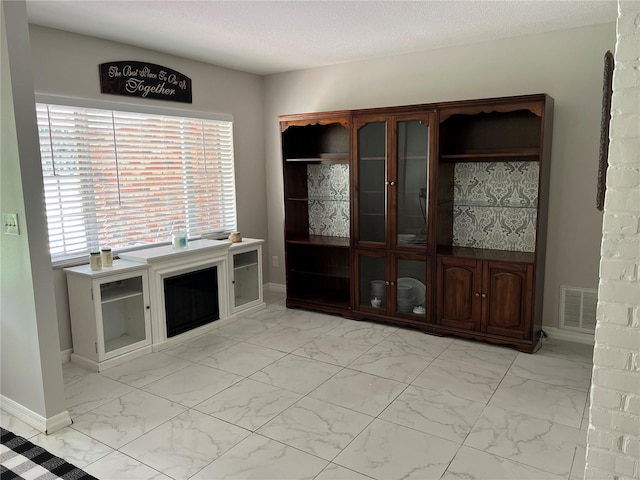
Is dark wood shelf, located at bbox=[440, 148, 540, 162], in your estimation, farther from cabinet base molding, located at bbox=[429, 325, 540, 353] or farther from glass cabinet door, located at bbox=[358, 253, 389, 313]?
cabinet base molding, located at bbox=[429, 325, 540, 353]

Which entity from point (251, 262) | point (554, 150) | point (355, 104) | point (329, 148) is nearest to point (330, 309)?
point (251, 262)

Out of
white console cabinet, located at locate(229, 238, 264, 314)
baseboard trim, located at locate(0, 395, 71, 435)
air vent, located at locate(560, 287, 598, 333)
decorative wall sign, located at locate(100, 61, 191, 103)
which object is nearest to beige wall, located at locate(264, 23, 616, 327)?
air vent, located at locate(560, 287, 598, 333)

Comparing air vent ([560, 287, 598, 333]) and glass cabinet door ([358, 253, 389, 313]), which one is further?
glass cabinet door ([358, 253, 389, 313])

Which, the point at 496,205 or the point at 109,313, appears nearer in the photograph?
the point at 109,313

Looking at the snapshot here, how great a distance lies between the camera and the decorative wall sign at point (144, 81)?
382 cm

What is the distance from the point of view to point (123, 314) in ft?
12.9

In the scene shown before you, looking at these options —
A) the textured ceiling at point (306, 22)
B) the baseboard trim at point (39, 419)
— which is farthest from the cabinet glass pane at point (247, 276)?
the baseboard trim at point (39, 419)

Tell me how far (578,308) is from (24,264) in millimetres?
3976

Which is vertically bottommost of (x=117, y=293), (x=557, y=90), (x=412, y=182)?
(x=117, y=293)

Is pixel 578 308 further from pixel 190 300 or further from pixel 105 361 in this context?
pixel 105 361

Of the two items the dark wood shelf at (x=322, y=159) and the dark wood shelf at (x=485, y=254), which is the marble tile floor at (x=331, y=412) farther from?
the dark wood shelf at (x=322, y=159)

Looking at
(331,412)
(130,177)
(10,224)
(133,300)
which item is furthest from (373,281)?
(10,224)

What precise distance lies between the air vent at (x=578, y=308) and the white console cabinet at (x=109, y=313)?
3.40m

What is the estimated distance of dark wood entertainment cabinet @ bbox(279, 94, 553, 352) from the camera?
3.72 m
